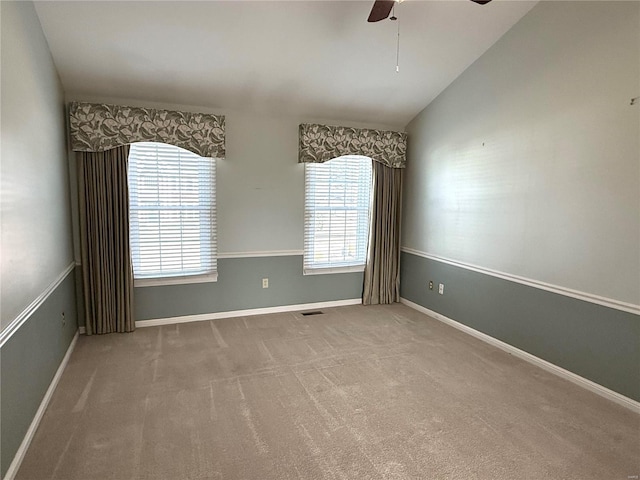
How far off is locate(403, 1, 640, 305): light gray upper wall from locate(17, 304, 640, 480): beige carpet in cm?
95

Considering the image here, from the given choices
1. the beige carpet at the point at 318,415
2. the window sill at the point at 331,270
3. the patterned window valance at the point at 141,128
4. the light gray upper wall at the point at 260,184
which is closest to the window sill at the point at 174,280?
the light gray upper wall at the point at 260,184

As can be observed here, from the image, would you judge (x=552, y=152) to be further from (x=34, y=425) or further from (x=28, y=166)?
(x=34, y=425)

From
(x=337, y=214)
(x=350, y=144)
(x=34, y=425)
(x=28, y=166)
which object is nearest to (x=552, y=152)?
(x=350, y=144)

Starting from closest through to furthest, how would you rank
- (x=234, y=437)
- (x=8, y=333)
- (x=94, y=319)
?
(x=8, y=333) < (x=234, y=437) < (x=94, y=319)

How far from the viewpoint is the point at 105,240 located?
11.4 ft

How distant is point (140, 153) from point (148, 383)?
7.18ft

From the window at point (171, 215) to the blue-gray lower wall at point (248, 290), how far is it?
0.13 metres

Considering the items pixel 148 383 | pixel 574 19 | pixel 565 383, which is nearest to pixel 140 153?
pixel 148 383

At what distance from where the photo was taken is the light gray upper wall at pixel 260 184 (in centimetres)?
395

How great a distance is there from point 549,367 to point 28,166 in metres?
4.01

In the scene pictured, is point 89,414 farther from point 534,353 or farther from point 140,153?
point 534,353

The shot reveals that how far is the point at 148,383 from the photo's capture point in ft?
8.69

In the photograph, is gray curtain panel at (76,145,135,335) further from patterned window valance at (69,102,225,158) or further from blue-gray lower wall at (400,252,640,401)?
blue-gray lower wall at (400,252,640,401)

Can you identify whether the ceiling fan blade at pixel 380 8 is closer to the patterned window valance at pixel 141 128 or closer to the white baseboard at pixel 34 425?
the patterned window valance at pixel 141 128
